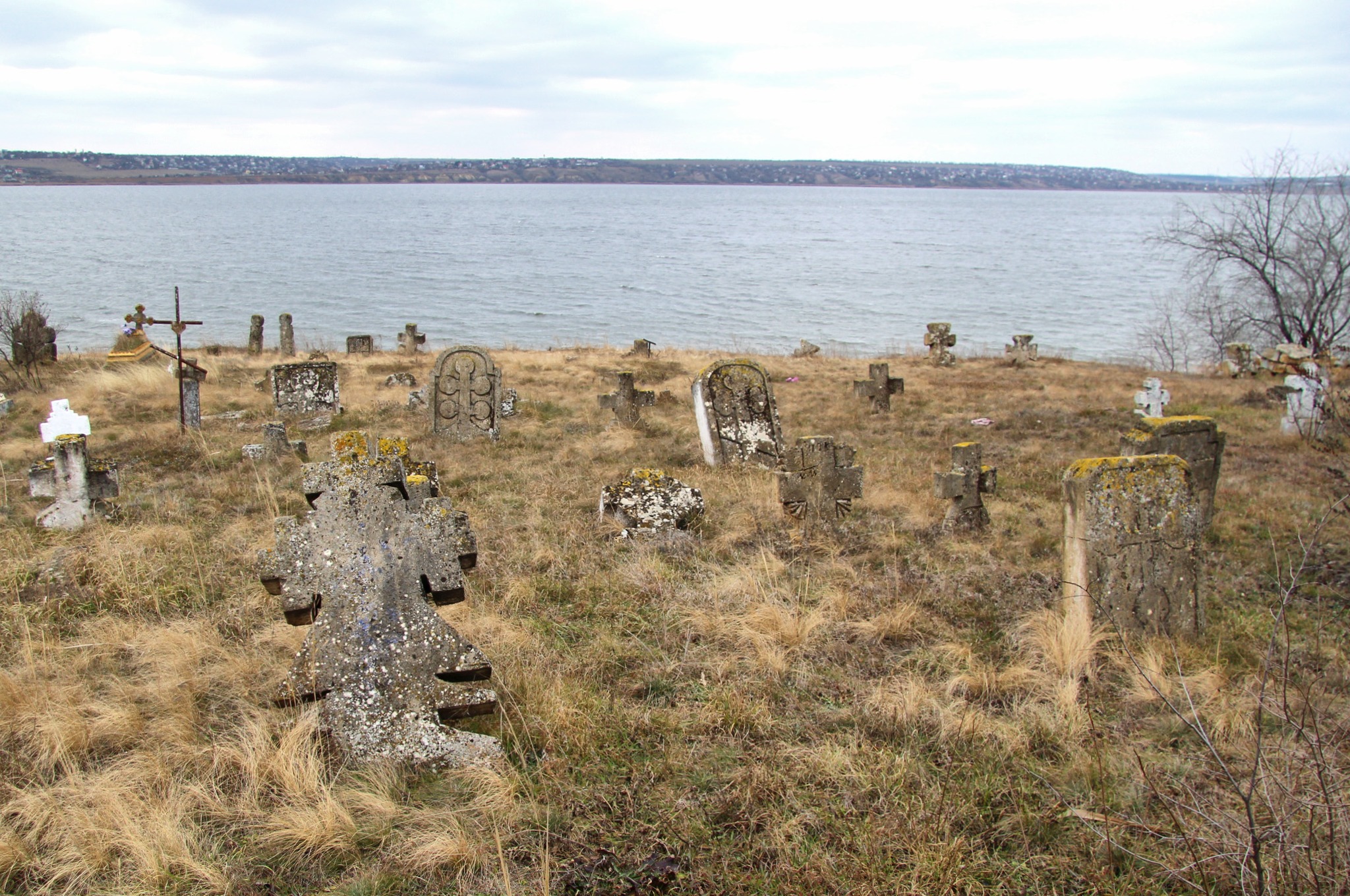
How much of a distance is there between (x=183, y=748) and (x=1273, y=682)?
5.60 m

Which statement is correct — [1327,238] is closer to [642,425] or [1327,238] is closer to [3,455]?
[642,425]

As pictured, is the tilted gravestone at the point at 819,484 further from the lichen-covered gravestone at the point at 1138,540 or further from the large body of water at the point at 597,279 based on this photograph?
the large body of water at the point at 597,279

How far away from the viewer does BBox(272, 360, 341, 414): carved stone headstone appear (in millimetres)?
13227

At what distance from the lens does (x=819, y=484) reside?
7.98 metres

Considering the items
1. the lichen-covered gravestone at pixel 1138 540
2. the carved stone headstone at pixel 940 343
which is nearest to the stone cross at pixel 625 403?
the lichen-covered gravestone at pixel 1138 540

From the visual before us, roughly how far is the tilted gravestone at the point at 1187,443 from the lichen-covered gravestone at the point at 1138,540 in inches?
100

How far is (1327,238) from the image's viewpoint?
20.8 meters

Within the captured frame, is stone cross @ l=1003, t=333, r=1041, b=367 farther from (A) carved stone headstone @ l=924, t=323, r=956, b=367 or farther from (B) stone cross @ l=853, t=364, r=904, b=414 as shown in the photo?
(B) stone cross @ l=853, t=364, r=904, b=414

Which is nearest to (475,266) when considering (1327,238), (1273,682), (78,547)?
(1327,238)

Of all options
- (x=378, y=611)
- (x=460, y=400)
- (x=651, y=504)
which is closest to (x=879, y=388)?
(x=460, y=400)

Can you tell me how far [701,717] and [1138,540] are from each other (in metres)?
3.17

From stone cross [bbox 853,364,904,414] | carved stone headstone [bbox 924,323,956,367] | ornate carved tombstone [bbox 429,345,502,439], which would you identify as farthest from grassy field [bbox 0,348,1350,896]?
carved stone headstone [bbox 924,323,956,367]

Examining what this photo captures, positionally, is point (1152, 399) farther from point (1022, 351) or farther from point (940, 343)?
point (1022, 351)

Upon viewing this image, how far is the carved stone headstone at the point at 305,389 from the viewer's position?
521 inches
